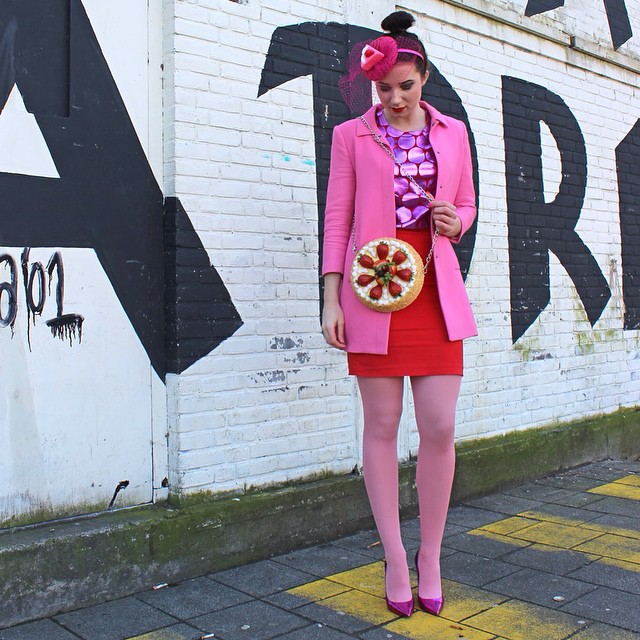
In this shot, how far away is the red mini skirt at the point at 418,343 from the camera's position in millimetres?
3035

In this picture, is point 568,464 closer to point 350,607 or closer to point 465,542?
point 465,542

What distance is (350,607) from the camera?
3.13 metres

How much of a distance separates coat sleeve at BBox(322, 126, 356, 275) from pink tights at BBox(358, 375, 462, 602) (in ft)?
A: 1.64

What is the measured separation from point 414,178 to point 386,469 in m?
1.15

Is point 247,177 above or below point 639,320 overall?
above

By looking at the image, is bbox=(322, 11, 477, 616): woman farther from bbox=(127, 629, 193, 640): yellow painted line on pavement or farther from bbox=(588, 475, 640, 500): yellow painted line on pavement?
bbox=(588, 475, 640, 500): yellow painted line on pavement

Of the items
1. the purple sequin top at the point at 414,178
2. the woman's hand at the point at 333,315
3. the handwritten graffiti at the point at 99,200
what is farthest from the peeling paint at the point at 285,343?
the purple sequin top at the point at 414,178

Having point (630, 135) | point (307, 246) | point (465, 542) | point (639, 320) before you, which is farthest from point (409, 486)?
point (630, 135)

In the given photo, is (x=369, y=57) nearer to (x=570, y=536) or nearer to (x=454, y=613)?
(x=454, y=613)

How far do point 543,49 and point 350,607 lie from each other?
4364 millimetres

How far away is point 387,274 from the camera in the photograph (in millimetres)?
2932

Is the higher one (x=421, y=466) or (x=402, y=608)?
(x=421, y=466)

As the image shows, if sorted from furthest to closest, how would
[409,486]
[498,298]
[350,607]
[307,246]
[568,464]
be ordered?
[568,464] < [498,298] < [409,486] < [307,246] < [350,607]

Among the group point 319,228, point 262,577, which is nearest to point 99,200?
point 319,228
